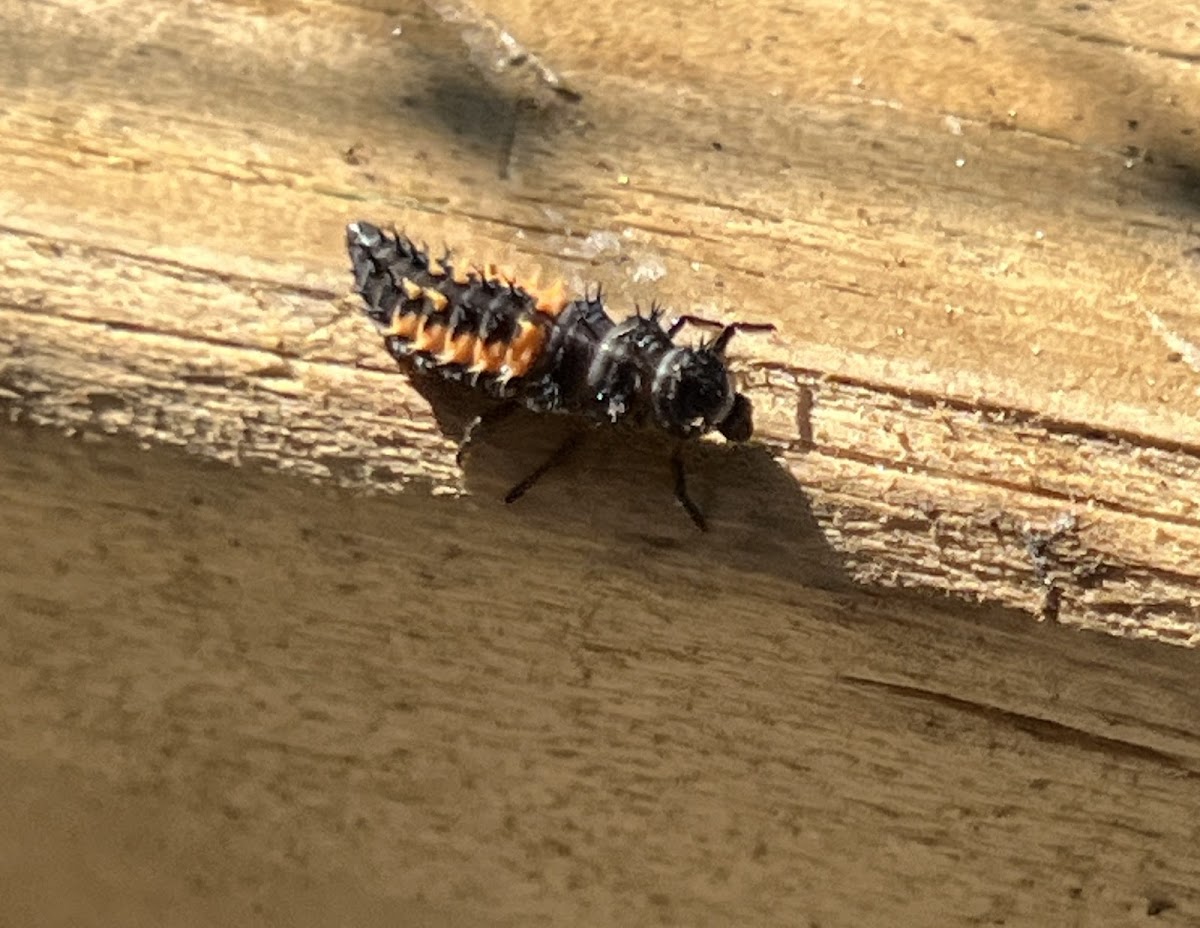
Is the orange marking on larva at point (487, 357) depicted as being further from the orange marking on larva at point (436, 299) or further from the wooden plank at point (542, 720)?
the wooden plank at point (542, 720)

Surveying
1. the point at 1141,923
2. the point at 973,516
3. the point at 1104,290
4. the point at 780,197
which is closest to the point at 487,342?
the point at 780,197

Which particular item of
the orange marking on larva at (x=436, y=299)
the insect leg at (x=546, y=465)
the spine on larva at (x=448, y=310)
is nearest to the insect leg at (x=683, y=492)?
the insect leg at (x=546, y=465)

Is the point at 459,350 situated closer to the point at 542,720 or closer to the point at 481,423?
the point at 481,423

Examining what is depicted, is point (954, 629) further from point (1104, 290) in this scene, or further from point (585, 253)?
point (585, 253)

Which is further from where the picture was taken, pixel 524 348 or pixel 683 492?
pixel 524 348

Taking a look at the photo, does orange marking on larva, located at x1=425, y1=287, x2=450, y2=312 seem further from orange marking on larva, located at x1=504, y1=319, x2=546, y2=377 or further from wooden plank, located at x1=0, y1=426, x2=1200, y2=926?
wooden plank, located at x1=0, y1=426, x2=1200, y2=926

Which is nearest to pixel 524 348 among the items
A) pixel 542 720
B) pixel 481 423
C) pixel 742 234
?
pixel 481 423

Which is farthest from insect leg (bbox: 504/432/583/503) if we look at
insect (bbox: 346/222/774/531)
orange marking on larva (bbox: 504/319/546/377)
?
orange marking on larva (bbox: 504/319/546/377)
